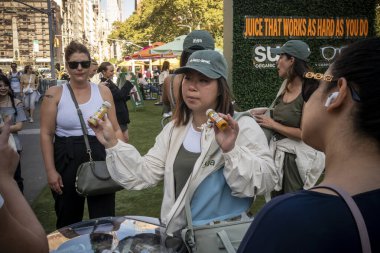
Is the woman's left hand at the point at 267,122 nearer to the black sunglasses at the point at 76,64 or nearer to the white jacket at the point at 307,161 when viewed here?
the white jacket at the point at 307,161

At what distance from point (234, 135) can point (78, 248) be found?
43.5 inches

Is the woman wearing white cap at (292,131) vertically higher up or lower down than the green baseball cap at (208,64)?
lower down

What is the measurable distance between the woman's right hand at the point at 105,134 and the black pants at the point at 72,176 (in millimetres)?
1239

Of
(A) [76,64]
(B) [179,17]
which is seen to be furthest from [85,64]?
(B) [179,17]

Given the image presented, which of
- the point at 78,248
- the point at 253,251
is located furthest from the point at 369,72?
the point at 78,248

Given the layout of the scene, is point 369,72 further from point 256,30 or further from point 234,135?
point 256,30

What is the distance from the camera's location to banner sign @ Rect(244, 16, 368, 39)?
397 inches

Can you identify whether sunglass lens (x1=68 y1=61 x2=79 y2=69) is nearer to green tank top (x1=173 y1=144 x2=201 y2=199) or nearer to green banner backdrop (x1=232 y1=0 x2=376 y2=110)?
green tank top (x1=173 y1=144 x2=201 y2=199)

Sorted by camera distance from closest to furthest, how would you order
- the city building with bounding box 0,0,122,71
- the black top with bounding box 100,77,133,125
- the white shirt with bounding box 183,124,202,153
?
the white shirt with bounding box 183,124,202,153 < the black top with bounding box 100,77,133,125 < the city building with bounding box 0,0,122,71

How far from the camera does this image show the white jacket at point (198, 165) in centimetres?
207

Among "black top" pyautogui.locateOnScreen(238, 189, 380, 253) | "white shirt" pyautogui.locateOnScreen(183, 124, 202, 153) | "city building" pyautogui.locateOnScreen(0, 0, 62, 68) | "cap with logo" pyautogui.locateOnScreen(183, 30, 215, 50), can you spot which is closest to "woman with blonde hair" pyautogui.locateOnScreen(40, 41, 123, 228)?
"cap with logo" pyautogui.locateOnScreen(183, 30, 215, 50)

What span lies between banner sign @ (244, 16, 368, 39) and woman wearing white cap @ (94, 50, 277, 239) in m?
8.00

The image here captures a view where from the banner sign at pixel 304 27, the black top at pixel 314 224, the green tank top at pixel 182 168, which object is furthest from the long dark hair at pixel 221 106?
the banner sign at pixel 304 27

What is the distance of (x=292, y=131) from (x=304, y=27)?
301 inches
